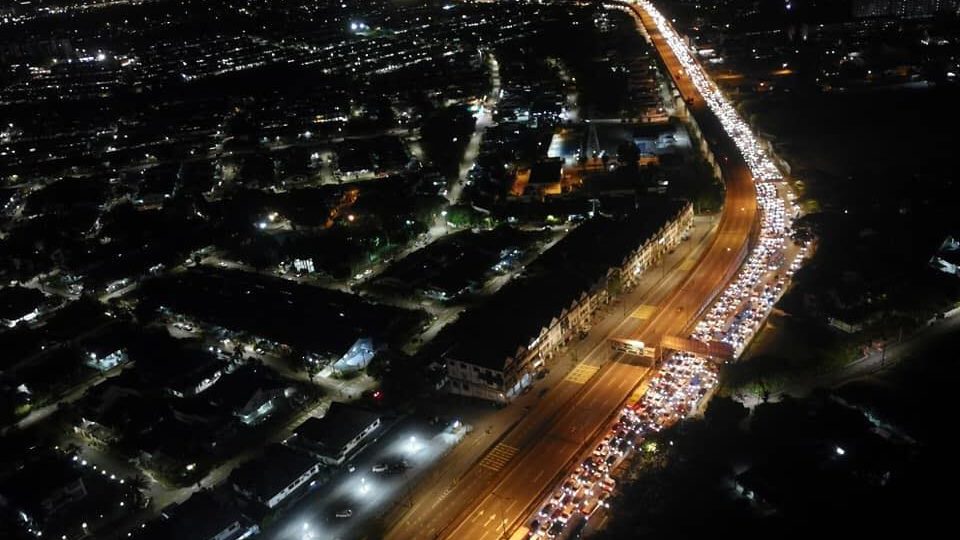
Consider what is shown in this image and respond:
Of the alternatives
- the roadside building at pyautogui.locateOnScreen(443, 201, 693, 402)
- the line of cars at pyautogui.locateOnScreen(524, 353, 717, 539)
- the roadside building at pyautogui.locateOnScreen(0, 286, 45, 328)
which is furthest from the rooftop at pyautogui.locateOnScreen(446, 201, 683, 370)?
the roadside building at pyautogui.locateOnScreen(0, 286, 45, 328)

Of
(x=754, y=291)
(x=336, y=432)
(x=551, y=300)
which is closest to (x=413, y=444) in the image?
(x=336, y=432)

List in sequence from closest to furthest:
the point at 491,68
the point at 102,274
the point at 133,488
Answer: the point at 133,488
the point at 102,274
the point at 491,68

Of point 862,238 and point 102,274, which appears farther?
point 102,274

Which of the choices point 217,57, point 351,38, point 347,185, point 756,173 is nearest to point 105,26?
point 217,57

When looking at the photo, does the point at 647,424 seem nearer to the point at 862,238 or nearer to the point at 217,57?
the point at 862,238

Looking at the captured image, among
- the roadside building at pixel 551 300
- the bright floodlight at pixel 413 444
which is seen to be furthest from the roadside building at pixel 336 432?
the roadside building at pixel 551 300
